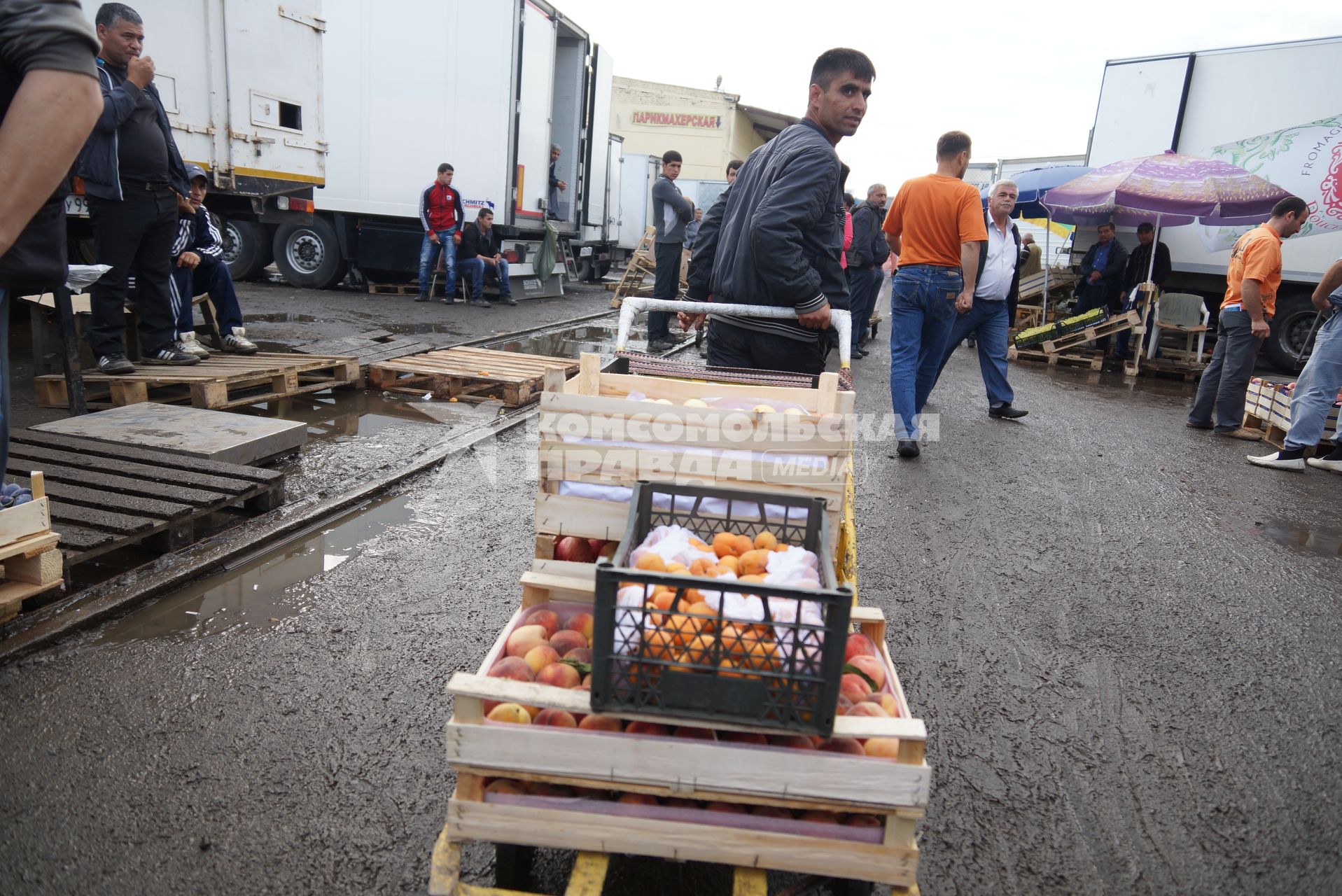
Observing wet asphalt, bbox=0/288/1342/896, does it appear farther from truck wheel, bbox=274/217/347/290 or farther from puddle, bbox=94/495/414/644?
truck wheel, bbox=274/217/347/290

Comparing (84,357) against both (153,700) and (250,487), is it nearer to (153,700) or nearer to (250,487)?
(250,487)

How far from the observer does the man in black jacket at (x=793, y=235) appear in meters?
3.58

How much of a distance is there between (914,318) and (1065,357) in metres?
8.37

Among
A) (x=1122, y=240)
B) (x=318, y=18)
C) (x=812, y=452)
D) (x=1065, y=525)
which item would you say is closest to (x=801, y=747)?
(x=812, y=452)

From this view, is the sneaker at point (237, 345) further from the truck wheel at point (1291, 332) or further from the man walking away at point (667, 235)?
the truck wheel at point (1291, 332)

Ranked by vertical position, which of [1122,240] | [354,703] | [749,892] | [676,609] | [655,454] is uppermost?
[1122,240]

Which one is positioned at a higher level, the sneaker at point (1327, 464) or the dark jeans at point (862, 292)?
the dark jeans at point (862, 292)

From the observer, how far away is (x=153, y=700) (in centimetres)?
279

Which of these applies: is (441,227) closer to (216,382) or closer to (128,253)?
(128,253)

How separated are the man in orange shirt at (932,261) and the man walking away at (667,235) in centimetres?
469

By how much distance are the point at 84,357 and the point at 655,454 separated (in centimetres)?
637

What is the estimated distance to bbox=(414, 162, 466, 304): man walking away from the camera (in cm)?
1309

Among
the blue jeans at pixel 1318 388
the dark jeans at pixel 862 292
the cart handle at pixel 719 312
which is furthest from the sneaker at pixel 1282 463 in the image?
the cart handle at pixel 719 312

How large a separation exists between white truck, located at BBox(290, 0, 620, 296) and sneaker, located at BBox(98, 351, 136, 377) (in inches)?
309
